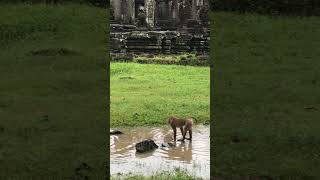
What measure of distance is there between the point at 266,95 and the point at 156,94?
2.96 meters

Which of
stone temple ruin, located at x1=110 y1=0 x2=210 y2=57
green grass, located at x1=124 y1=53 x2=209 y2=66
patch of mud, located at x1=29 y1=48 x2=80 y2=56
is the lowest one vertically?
green grass, located at x1=124 y1=53 x2=209 y2=66

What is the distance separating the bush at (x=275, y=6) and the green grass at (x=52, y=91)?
17.8 ft

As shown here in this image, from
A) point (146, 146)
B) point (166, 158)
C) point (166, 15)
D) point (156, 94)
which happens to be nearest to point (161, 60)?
point (156, 94)

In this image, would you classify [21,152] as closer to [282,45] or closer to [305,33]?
[282,45]

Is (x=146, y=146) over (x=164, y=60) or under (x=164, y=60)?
Result: under

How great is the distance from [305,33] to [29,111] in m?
13.7

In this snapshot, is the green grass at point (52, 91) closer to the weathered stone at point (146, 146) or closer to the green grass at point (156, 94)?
the green grass at point (156, 94)

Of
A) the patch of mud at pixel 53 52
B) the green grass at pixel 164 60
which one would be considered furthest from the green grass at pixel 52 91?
the green grass at pixel 164 60

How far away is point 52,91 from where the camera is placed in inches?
660

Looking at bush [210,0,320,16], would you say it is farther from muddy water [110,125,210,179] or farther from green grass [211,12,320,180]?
muddy water [110,125,210,179]

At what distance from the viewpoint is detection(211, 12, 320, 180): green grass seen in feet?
34.4

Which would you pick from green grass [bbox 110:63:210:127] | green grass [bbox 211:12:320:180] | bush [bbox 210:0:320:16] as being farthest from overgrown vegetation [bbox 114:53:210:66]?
bush [bbox 210:0:320:16]

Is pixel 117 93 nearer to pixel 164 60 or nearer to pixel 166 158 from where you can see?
pixel 164 60

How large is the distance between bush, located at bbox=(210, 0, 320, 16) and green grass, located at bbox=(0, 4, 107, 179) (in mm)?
5415
